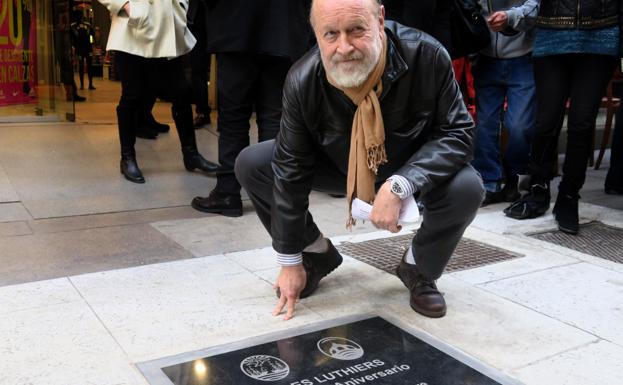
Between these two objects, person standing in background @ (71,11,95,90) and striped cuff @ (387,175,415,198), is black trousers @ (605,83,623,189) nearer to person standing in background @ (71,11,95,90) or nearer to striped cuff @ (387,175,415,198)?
striped cuff @ (387,175,415,198)

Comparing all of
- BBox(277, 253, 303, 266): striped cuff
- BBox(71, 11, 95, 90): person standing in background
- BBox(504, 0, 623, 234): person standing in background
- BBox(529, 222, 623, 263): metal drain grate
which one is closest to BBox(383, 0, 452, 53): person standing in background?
BBox(504, 0, 623, 234): person standing in background

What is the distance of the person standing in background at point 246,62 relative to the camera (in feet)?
13.3

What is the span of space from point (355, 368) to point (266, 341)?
1.19 ft

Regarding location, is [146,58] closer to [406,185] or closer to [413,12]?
[413,12]

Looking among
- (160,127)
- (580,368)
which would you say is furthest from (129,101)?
(580,368)

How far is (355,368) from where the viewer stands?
7.55ft

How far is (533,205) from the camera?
4.41 m

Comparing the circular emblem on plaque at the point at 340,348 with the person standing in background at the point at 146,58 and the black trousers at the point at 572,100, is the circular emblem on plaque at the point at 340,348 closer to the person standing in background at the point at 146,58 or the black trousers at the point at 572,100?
the black trousers at the point at 572,100

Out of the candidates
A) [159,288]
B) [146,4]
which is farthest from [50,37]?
[159,288]

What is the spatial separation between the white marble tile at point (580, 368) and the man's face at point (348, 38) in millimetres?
1157

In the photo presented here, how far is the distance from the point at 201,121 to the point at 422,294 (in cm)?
451

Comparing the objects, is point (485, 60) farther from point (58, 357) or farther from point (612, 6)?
point (58, 357)

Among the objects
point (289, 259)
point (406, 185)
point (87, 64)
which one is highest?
point (406, 185)

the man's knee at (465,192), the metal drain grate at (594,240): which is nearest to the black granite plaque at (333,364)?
the man's knee at (465,192)
